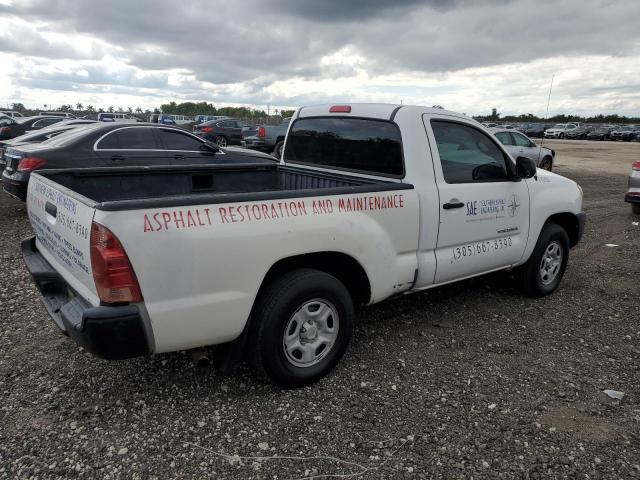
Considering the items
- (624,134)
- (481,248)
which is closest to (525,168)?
(481,248)

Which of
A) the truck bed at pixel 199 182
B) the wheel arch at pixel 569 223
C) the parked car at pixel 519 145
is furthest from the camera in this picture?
the parked car at pixel 519 145

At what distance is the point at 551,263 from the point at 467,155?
1.73 m

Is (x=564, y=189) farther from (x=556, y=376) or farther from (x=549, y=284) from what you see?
(x=556, y=376)

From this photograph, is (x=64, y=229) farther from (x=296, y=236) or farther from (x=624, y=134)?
(x=624, y=134)

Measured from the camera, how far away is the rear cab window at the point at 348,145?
387 cm

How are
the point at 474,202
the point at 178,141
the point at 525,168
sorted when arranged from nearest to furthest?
the point at 474,202 → the point at 525,168 → the point at 178,141

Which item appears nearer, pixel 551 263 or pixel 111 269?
pixel 111 269

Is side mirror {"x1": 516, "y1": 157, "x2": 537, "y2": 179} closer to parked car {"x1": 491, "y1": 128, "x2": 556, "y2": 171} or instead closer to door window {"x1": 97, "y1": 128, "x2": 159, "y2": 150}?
door window {"x1": 97, "y1": 128, "x2": 159, "y2": 150}

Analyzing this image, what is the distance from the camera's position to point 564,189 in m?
5.04

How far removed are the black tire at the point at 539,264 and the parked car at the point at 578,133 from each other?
5501 centimetres

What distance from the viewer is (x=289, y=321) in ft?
10.1

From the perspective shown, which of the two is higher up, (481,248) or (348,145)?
(348,145)

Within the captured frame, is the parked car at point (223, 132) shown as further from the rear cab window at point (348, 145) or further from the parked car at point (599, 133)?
the parked car at point (599, 133)

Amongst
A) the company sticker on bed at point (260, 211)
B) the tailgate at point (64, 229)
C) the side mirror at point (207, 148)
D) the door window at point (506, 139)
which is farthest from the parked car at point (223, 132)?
the company sticker on bed at point (260, 211)
